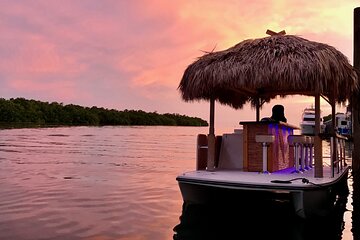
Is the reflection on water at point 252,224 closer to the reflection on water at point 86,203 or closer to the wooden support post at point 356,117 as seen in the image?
the reflection on water at point 86,203

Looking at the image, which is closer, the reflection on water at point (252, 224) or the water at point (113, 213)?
the water at point (113, 213)

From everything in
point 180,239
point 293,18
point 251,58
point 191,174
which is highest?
point 293,18

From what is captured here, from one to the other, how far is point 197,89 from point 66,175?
695cm

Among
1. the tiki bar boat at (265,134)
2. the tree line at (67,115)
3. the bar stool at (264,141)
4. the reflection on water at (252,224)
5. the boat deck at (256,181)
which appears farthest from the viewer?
the tree line at (67,115)

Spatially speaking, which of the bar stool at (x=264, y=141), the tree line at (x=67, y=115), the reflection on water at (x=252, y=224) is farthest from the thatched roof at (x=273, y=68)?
the tree line at (x=67, y=115)

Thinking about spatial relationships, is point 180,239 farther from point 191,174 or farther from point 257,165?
point 257,165

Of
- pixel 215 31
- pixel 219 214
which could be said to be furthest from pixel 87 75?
pixel 219 214

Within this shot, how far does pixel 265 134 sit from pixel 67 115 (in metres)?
104

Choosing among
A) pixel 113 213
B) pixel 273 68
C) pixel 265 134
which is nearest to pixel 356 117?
pixel 265 134

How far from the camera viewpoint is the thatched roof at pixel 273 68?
332 inches

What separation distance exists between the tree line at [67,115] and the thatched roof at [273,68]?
259ft

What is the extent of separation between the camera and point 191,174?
8820 millimetres

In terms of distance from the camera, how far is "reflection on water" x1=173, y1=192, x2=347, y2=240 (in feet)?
24.4

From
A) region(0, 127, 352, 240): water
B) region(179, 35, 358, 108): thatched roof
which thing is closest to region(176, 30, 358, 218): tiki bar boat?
region(179, 35, 358, 108): thatched roof
